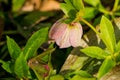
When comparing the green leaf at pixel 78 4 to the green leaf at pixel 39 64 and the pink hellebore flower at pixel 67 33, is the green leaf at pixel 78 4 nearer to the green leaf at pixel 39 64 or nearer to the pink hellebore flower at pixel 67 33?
the pink hellebore flower at pixel 67 33

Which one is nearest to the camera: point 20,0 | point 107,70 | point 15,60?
point 107,70

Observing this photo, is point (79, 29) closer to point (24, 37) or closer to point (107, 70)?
point (107, 70)

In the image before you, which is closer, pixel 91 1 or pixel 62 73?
pixel 62 73

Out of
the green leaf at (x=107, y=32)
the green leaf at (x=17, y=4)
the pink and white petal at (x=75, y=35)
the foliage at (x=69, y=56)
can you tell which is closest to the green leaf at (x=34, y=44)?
the foliage at (x=69, y=56)

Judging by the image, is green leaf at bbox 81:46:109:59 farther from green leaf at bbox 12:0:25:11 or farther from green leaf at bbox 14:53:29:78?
green leaf at bbox 12:0:25:11

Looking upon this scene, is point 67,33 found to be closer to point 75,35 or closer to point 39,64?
point 75,35

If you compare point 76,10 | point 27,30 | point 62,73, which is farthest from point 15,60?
point 27,30

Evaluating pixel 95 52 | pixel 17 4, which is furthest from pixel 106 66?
pixel 17 4
